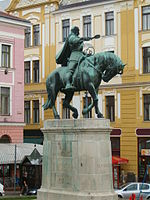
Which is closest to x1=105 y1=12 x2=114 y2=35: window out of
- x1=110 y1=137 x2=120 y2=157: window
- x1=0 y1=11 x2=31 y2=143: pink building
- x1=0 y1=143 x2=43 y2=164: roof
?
x1=0 y1=11 x2=31 y2=143: pink building

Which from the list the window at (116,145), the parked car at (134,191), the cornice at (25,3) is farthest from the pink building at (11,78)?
the parked car at (134,191)

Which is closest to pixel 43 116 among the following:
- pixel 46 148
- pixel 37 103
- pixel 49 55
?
pixel 37 103

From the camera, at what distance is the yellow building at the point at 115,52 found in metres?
41.9

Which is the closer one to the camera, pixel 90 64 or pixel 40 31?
pixel 90 64

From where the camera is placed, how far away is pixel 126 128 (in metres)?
42.7

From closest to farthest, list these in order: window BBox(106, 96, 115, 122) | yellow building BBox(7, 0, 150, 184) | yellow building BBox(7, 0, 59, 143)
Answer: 1. yellow building BBox(7, 0, 150, 184)
2. window BBox(106, 96, 115, 122)
3. yellow building BBox(7, 0, 59, 143)

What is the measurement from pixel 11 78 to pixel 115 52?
9.07 metres

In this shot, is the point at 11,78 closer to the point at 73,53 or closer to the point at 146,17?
the point at 146,17

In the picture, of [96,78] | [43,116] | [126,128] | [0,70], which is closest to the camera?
[96,78]

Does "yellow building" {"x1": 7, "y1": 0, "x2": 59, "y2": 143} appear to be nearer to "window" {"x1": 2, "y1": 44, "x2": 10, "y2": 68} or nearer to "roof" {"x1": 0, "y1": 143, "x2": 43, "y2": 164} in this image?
"window" {"x1": 2, "y1": 44, "x2": 10, "y2": 68}

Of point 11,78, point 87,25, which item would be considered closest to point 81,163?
point 11,78

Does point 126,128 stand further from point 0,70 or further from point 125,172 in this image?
point 0,70

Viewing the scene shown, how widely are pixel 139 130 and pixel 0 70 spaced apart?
38.5ft

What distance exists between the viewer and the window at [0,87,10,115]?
40031mm
